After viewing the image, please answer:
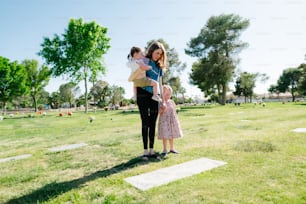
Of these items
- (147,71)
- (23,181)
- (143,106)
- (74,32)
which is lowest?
(23,181)

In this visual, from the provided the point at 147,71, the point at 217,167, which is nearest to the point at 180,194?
the point at 217,167

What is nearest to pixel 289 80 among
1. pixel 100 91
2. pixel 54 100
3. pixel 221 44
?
pixel 221 44

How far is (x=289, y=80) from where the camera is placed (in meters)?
71.2

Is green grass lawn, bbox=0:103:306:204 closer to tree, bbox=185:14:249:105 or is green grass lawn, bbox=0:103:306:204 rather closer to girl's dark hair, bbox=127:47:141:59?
girl's dark hair, bbox=127:47:141:59

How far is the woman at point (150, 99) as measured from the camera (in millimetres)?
3791

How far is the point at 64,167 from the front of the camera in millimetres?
3625

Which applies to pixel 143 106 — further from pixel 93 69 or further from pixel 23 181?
pixel 93 69

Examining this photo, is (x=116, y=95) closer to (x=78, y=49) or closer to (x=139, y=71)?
(x=78, y=49)

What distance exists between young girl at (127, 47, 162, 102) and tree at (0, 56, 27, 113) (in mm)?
37396

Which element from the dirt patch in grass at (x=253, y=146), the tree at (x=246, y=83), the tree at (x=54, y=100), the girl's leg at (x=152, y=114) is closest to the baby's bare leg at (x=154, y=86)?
the girl's leg at (x=152, y=114)

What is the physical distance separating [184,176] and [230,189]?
0.63m

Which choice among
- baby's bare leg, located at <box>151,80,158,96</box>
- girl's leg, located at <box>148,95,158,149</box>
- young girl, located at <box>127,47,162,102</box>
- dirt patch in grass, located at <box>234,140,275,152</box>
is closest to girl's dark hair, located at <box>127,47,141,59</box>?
young girl, located at <box>127,47,162,102</box>

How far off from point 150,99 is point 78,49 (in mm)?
25810

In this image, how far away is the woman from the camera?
3.79 metres
